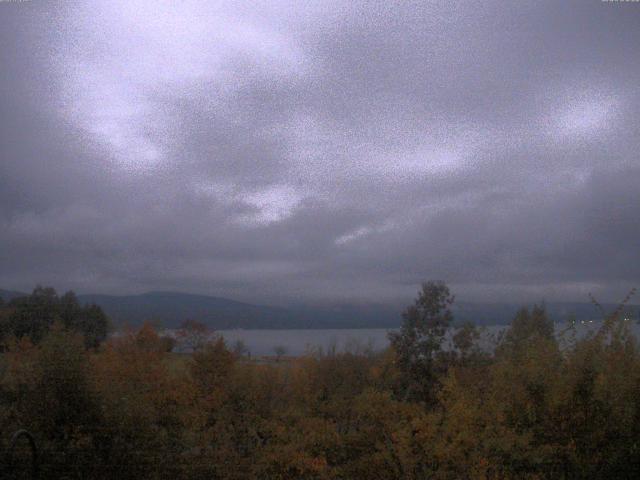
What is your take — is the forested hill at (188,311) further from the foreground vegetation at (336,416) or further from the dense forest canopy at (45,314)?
the foreground vegetation at (336,416)

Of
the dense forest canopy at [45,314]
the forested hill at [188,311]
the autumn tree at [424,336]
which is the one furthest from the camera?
the forested hill at [188,311]

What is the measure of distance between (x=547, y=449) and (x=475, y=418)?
1264mm

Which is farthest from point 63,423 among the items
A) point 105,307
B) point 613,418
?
point 105,307

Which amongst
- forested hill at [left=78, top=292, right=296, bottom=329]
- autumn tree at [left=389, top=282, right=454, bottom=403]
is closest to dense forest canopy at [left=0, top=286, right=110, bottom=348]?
forested hill at [left=78, top=292, right=296, bottom=329]

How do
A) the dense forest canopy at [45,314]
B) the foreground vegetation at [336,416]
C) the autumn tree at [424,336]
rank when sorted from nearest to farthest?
the foreground vegetation at [336,416] → the autumn tree at [424,336] → the dense forest canopy at [45,314]

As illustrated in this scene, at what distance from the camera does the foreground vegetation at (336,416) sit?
9883 mm

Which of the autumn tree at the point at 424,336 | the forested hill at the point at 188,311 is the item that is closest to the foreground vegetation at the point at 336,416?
the autumn tree at the point at 424,336

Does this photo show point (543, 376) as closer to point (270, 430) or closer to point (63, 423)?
point (270, 430)

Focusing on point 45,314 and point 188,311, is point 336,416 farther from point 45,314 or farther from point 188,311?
point 188,311

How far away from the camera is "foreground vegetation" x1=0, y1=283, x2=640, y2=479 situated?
9.88 m

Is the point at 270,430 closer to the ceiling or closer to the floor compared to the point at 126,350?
closer to the floor

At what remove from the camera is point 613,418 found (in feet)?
32.3

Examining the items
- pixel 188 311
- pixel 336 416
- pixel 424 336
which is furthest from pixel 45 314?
pixel 336 416

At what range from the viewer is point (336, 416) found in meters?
14.6
